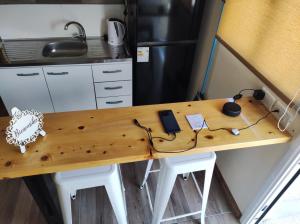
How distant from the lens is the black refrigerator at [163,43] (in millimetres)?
1892

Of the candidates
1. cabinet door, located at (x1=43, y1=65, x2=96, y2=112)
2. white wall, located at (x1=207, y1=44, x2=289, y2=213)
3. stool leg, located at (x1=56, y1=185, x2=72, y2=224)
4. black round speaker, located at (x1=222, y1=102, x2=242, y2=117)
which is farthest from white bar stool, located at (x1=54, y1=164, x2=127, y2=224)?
cabinet door, located at (x1=43, y1=65, x2=96, y2=112)

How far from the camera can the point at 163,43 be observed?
81.7 inches

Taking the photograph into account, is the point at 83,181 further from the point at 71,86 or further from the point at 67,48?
the point at 67,48

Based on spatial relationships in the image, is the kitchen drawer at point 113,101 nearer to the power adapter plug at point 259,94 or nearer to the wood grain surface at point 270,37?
the wood grain surface at point 270,37

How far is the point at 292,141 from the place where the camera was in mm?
1152

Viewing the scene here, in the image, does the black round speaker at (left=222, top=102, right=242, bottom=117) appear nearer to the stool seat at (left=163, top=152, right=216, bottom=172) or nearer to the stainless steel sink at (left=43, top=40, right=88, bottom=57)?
the stool seat at (left=163, top=152, right=216, bottom=172)

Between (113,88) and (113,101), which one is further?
(113,101)

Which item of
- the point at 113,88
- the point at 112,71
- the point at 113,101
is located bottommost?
the point at 113,101

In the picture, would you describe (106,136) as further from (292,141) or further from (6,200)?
(6,200)

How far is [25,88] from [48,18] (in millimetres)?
786

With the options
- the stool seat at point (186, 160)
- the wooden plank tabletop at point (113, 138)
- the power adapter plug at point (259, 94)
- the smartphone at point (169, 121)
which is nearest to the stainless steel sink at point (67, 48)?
the wooden plank tabletop at point (113, 138)

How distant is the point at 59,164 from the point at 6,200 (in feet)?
4.10

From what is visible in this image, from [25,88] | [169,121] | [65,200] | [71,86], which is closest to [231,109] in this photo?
[169,121]

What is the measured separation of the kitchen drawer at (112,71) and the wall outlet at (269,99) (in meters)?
1.30
